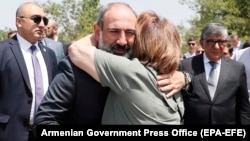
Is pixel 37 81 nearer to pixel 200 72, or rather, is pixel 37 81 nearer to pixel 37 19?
pixel 37 19

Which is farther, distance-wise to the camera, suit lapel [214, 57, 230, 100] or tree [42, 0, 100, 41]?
tree [42, 0, 100, 41]

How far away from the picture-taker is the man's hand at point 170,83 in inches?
116

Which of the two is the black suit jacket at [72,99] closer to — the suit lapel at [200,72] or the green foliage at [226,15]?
the suit lapel at [200,72]

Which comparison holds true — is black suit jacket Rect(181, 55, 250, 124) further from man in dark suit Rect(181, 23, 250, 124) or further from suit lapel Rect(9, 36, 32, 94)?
suit lapel Rect(9, 36, 32, 94)

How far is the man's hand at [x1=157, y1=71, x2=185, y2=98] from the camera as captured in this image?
9.66 feet

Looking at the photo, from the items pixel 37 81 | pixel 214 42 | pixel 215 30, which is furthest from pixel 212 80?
pixel 37 81

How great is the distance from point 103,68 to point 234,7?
41561 millimetres

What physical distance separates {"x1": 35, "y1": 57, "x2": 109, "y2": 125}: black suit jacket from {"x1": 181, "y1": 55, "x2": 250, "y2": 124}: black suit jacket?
1903 millimetres

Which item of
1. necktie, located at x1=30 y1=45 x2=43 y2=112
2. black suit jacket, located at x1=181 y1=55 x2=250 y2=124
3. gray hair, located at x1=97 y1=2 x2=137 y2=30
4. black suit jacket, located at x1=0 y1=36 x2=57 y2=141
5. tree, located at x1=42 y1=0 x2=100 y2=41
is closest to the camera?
gray hair, located at x1=97 y1=2 x2=137 y2=30

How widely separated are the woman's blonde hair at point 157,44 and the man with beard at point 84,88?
88 mm

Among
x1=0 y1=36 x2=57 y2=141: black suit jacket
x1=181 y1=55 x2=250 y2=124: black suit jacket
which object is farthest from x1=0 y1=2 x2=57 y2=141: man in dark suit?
x1=181 y1=55 x2=250 y2=124: black suit jacket

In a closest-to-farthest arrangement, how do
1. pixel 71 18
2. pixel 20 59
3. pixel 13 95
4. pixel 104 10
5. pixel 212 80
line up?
pixel 104 10 → pixel 13 95 → pixel 20 59 → pixel 212 80 → pixel 71 18

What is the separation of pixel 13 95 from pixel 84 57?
5.82 feet

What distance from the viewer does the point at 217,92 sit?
4.95 metres
